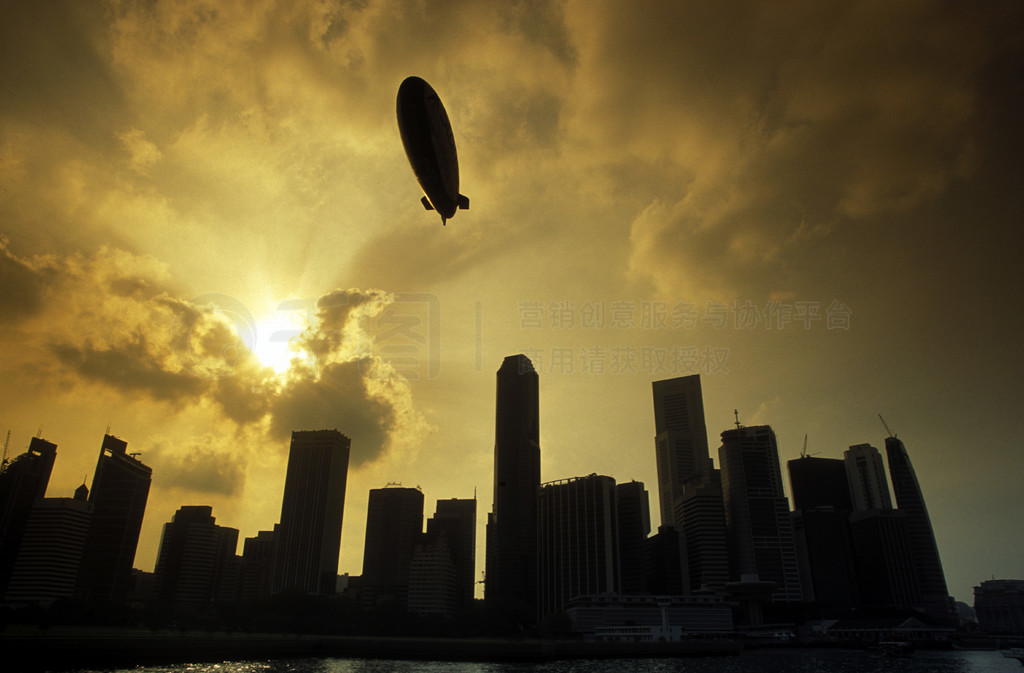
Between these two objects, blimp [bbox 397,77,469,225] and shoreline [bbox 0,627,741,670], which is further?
shoreline [bbox 0,627,741,670]

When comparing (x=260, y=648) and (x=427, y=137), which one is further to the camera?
(x=260, y=648)

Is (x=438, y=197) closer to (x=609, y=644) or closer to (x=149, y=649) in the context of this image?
(x=149, y=649)

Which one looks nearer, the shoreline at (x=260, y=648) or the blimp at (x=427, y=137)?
the blimp at (x=427, y=137)

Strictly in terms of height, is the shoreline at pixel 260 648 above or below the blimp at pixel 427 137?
below

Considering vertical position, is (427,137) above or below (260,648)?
above
